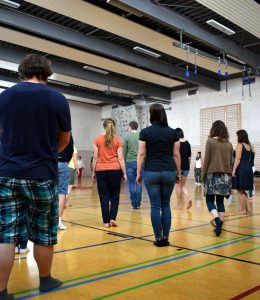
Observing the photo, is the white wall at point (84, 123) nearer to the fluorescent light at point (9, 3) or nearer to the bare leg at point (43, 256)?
the fluorescent light at point (9, 3)

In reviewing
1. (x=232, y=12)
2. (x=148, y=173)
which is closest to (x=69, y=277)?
(x=148, y=173)

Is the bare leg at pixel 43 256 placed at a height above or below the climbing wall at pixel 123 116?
below

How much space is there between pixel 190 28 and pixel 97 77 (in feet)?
21.7

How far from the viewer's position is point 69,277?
8.43ft

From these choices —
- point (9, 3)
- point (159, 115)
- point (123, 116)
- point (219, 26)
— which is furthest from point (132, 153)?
point (123, 116)

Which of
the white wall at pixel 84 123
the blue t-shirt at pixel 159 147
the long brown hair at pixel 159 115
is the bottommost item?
the blue t-shirt at pixel 159 147

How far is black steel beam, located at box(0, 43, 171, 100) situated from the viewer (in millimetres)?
12672

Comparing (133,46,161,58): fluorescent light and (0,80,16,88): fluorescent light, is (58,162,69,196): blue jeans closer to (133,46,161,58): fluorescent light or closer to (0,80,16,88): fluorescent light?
(133,46,161,58): fluorescent light

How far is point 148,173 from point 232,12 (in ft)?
23.5

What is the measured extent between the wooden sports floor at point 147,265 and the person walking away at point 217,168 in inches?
17.6

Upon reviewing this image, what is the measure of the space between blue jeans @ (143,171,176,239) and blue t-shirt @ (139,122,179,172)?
65mm

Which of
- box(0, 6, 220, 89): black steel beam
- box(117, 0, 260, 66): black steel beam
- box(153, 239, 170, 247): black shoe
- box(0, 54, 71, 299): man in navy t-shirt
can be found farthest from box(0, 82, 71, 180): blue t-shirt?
box(0, 6, 220, 89): black steel beam

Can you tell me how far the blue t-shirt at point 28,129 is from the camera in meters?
2.00

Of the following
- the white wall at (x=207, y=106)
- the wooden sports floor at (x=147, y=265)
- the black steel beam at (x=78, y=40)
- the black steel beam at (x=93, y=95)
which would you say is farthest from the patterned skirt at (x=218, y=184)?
the black steel beam at (x=93, y=95)
